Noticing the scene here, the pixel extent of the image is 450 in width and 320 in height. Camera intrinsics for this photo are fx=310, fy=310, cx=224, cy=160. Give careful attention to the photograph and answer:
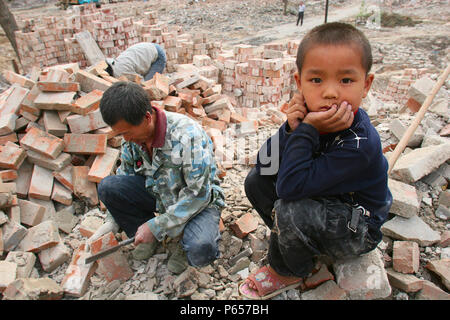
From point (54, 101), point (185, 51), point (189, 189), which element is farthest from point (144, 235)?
point (185, 51)

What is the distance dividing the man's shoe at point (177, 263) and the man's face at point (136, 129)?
102cm

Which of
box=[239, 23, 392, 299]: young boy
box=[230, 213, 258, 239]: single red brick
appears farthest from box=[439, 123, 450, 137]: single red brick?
box=[230, 213, 258, 239]: single red brick

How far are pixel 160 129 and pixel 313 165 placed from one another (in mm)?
1069

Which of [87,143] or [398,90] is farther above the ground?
[87,143]

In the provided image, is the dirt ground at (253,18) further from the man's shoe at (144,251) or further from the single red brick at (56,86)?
the man's shoe at (144,251)

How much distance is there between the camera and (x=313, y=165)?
1.67 m

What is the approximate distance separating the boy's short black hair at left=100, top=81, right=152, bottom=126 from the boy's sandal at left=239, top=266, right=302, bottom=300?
1.33 meters

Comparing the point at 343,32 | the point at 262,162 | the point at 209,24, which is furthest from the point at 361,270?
the point at 209,24

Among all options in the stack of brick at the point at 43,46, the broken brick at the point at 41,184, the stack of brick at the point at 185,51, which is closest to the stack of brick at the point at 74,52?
the stack of brick at the point at 43,46

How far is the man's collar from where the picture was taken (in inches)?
84.7

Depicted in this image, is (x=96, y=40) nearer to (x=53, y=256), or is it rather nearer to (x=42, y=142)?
(x=42, y=142)

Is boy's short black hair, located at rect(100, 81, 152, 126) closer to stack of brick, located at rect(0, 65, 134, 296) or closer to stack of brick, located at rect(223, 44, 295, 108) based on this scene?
stack of brick, located at rect(0, 65, 134, 296)

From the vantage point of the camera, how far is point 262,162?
212cm

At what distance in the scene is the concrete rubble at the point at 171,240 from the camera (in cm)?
224
